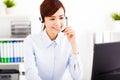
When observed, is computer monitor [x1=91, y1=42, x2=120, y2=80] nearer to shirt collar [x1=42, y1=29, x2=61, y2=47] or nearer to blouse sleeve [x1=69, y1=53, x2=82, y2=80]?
blouse sleeve [x1=69, y1=53, x2=82, y2=80]

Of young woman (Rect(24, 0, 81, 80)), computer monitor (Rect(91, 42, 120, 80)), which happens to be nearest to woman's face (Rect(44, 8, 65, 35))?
young woman (Rect(24, 0, 81, 80))

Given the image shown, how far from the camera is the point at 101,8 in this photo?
315 centimetres

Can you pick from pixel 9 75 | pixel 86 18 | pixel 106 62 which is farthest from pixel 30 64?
pixel 86 18

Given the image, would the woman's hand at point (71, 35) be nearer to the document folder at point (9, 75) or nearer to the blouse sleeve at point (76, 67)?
the blouse sleeve at point (76, 67)

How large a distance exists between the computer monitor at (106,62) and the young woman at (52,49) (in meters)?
0.55

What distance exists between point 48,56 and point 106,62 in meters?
0.74

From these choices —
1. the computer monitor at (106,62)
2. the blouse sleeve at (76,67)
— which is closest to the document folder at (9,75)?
the blouse sleeve at (76,67)

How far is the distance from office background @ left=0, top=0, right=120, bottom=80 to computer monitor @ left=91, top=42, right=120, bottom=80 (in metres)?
1.91

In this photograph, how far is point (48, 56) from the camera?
1.85 metres

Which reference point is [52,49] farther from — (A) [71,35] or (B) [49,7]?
(B) [49,7]

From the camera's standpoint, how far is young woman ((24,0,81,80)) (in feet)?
5.74

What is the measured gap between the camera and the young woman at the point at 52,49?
5.74ft

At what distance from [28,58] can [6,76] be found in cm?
113

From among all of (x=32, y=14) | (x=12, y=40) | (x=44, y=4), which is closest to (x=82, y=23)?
(x=32, y=14)
